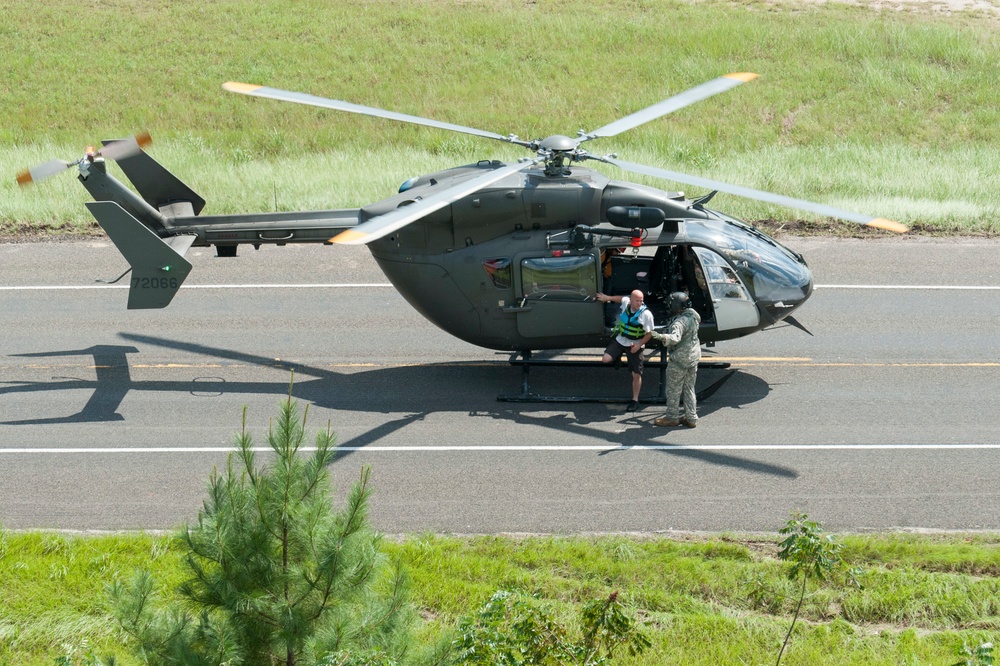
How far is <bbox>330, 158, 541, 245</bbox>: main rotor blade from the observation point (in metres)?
9.36

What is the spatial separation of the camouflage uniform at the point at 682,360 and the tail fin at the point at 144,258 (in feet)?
20.5

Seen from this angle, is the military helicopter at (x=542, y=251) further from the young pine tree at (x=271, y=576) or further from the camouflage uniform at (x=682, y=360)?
the young pine tree at (x=271, y=576)

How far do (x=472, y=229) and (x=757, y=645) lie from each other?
266 inches

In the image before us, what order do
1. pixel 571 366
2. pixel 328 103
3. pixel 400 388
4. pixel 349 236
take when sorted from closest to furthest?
pixel 349 236 < pixel 328 103 < pixel 400 388 < pixel 571 366

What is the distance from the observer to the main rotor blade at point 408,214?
9359 mm

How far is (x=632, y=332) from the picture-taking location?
43.4 ft

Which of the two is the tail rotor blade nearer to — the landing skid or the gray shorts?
the landing skid

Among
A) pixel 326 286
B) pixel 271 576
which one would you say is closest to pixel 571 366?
pixel 326 286

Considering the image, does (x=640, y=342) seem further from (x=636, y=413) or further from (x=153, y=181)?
(x=153, y=181)

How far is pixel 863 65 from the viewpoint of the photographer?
110 ft

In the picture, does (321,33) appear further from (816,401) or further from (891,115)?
(816,401)

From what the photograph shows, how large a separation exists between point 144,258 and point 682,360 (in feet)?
23.2

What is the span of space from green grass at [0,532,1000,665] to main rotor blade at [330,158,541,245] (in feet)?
10.2

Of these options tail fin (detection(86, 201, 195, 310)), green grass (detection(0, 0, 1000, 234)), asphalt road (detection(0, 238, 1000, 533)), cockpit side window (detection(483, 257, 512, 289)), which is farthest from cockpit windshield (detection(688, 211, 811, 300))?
green grass (detection(0, 0, 1000, 234))
